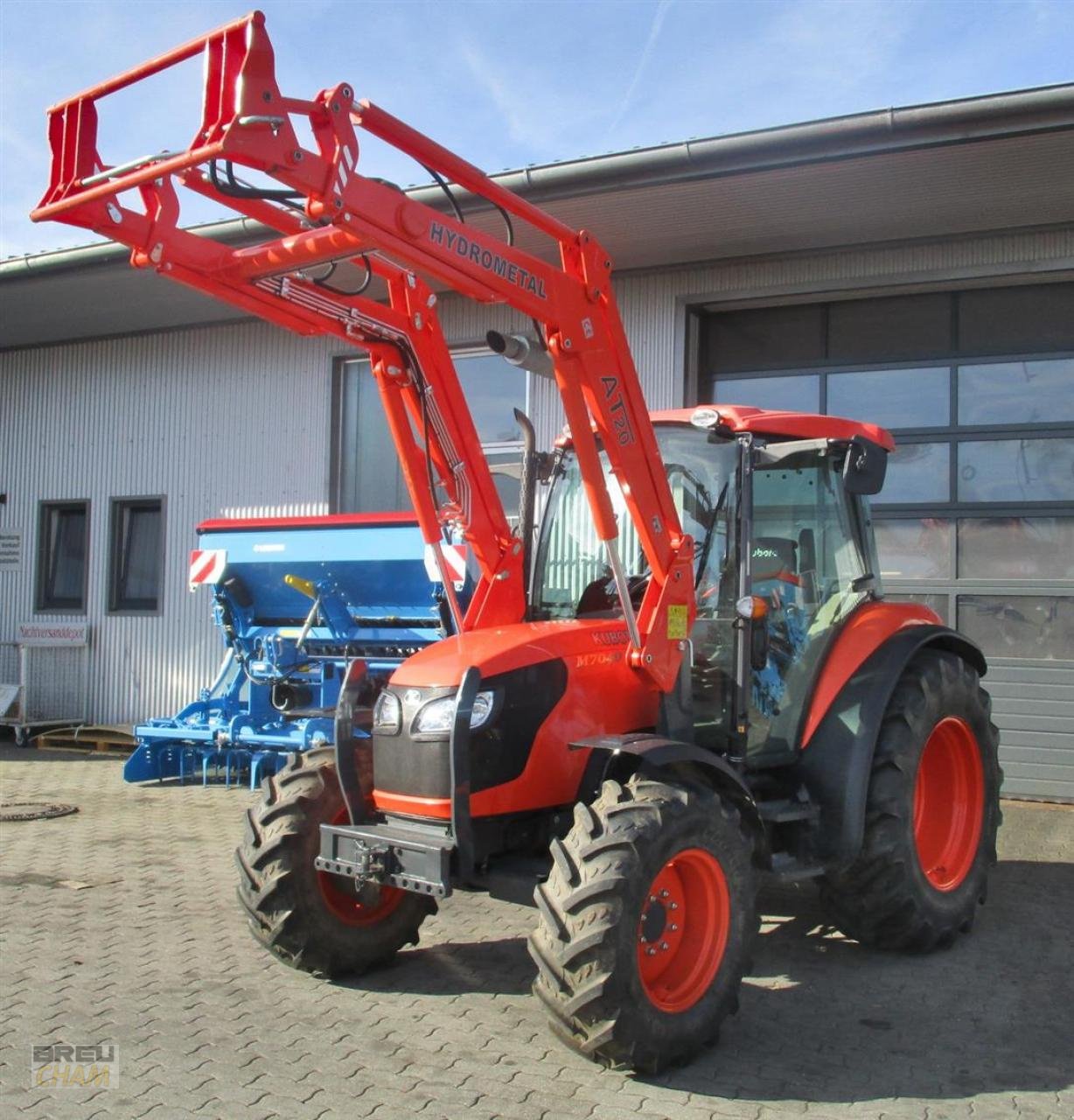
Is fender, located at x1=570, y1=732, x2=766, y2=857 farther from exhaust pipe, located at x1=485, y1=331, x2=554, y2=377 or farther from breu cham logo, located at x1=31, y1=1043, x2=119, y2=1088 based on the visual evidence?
breu cham logo, located at x1=31, y1=1043, x2=119, y2=1088

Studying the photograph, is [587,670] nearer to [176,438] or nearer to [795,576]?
[795,576]

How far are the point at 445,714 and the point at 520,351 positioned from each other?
1.32 m

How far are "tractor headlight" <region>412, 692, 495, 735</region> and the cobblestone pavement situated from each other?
1.09 meters

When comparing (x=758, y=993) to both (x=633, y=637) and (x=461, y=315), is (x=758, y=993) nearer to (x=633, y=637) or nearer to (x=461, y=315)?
(x=633, y=637)

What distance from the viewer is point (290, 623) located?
902 cm

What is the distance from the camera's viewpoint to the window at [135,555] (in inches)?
501

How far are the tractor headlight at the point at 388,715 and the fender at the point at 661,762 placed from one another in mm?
640

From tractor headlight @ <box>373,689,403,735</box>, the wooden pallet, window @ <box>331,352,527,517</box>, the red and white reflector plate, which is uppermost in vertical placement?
window @ <box>331,352,527,517</box>

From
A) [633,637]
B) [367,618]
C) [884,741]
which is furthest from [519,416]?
[367,618]

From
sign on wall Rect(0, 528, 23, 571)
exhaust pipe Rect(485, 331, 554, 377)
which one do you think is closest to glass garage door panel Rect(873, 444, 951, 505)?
exhaust pipe Rect(485, 331, 554, 377)

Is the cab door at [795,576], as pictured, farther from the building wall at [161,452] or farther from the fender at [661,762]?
the building wall at [161,452]

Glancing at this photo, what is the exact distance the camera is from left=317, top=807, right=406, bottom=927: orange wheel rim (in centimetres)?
467

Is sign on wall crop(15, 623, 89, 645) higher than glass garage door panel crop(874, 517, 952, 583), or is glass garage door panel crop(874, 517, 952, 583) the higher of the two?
glass garage door panel crop(874, 517, 952, 583)

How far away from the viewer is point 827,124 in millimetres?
7648
